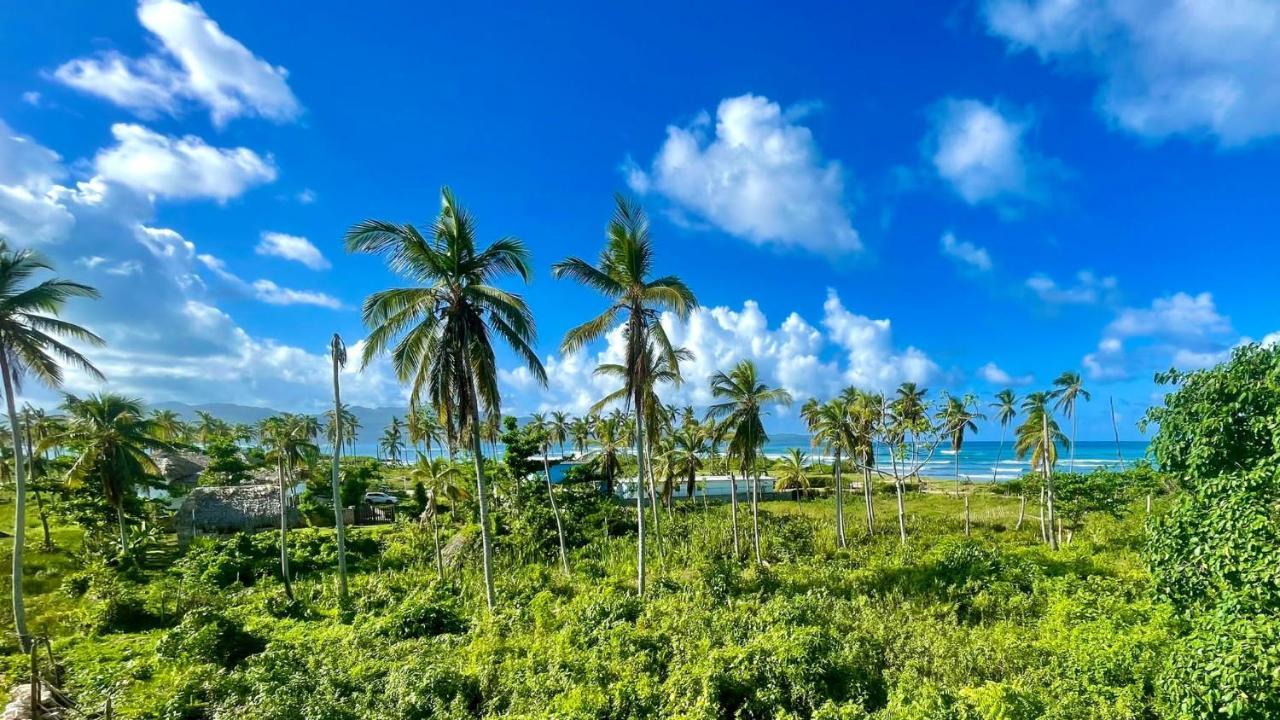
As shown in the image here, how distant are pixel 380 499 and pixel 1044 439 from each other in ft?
147

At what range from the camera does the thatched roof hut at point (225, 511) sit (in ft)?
97.4

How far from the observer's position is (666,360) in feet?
54.5

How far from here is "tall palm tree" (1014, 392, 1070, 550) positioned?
25.5 m

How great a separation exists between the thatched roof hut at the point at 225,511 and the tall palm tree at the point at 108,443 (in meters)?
7.29

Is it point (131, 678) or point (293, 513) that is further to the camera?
point (293, 513)

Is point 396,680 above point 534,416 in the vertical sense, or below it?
below

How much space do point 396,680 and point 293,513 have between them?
28.8 metres

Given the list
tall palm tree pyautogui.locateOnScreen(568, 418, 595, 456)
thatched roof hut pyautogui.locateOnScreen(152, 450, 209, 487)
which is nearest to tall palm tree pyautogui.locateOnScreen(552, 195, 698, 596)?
tall palm tree pyautogui.locateOnScreen(568, 418, 595, 456)

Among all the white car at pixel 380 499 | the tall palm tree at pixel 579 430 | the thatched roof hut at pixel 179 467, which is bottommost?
the white car at pixel 380 499

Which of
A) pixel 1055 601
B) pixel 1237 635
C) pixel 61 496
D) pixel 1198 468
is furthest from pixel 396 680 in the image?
pixel 61 496

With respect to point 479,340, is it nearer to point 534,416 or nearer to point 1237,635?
point 1237,635

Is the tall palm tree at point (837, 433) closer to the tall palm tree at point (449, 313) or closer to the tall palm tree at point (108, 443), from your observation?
the tall palm tree at point (449, 313)

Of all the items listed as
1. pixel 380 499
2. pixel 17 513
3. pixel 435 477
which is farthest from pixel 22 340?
pixel 380 499

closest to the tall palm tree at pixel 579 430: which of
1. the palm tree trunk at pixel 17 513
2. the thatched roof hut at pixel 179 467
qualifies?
the thatched roof hut at pixel 179 467
